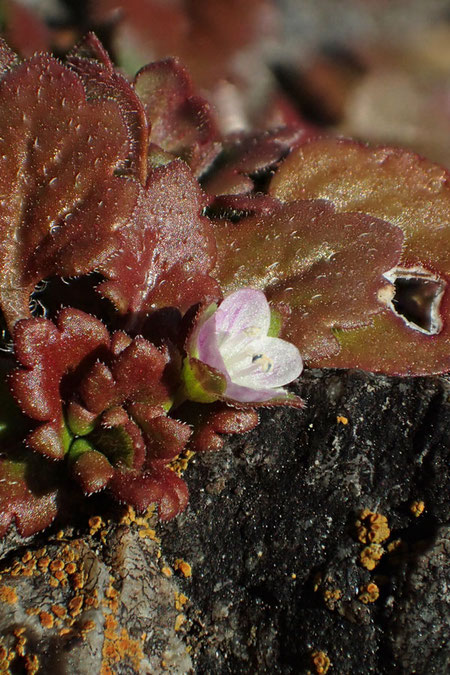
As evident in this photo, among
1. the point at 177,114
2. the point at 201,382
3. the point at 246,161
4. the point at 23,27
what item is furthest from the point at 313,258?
the point at 23,27

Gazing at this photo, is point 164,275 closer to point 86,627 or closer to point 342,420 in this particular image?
point 342,420

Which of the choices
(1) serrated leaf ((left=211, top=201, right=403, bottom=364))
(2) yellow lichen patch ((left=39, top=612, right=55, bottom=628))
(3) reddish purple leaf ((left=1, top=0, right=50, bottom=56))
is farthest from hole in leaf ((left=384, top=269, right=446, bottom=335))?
(3) reddish purple leaf ((left=1, top=0, right=50, bottom=56))

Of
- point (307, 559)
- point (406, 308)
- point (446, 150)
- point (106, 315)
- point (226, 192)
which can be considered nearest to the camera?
point (307, 559)

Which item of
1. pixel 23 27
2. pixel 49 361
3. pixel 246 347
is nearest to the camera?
pixel 49 361

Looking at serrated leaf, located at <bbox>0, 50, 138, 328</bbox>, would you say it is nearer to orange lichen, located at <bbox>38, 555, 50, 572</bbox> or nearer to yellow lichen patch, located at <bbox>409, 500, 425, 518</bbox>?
orange lichen, located at <bbox>38, 555, 50, 572</bbox>

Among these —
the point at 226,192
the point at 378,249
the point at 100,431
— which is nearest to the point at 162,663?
the point at 100,431

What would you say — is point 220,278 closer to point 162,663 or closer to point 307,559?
point 307,559
